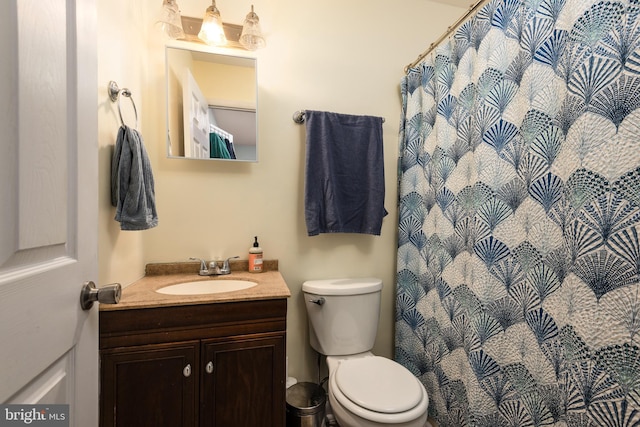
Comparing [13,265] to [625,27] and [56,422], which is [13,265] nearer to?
[56,422]

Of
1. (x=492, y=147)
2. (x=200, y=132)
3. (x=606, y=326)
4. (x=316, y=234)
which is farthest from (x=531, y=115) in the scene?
(x=200, y=132)

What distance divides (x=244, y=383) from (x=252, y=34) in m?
1.61

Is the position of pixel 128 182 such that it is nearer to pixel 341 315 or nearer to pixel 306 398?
pixel 341 315

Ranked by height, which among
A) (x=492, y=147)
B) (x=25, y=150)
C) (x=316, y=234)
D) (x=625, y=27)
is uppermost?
(x=625, y=27)

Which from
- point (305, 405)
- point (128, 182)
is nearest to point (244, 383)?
point (305, 405)

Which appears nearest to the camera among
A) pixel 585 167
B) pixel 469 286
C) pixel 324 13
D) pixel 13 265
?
pixel 13 265

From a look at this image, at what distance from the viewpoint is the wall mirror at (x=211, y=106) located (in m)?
1.41

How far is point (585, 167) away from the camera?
2.52 feet

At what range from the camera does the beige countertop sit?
103 cm

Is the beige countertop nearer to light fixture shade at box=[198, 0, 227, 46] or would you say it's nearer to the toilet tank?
the toilet tank

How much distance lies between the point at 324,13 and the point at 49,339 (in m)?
1.84

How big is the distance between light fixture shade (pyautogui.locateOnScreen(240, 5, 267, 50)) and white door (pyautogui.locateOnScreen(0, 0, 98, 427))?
849 millimetres

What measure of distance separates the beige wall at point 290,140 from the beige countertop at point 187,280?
0.19 feet

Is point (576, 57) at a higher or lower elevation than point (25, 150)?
higher
